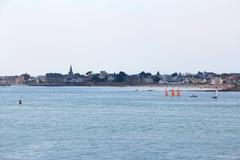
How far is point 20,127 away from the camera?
168 ft

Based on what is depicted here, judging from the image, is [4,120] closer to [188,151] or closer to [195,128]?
[195,128]

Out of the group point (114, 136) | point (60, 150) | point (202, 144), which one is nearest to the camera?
point (60, 150)

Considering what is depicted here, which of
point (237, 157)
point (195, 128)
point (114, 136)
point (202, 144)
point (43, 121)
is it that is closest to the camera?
point (237, 157)

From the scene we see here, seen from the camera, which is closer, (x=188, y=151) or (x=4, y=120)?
(x=188, y=151)

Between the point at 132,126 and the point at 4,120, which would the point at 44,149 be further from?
the point at 4,120

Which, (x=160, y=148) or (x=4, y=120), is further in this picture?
(x=4, y=120)

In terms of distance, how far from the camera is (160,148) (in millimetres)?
36562

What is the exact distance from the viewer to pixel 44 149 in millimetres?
35688

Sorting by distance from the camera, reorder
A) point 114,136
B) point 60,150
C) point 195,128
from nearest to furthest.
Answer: point 60,150
point 114,136
point 195,128

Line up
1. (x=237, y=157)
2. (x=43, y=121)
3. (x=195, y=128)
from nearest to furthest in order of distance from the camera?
(x=237, y=157)
(x=195, y=128)
(x=43, y=121)

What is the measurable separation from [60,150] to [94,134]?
9667 mm

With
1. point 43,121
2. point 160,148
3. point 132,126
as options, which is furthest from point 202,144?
point 43,121

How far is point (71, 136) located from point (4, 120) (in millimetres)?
17455

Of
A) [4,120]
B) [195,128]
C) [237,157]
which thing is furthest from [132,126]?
[237,157]
